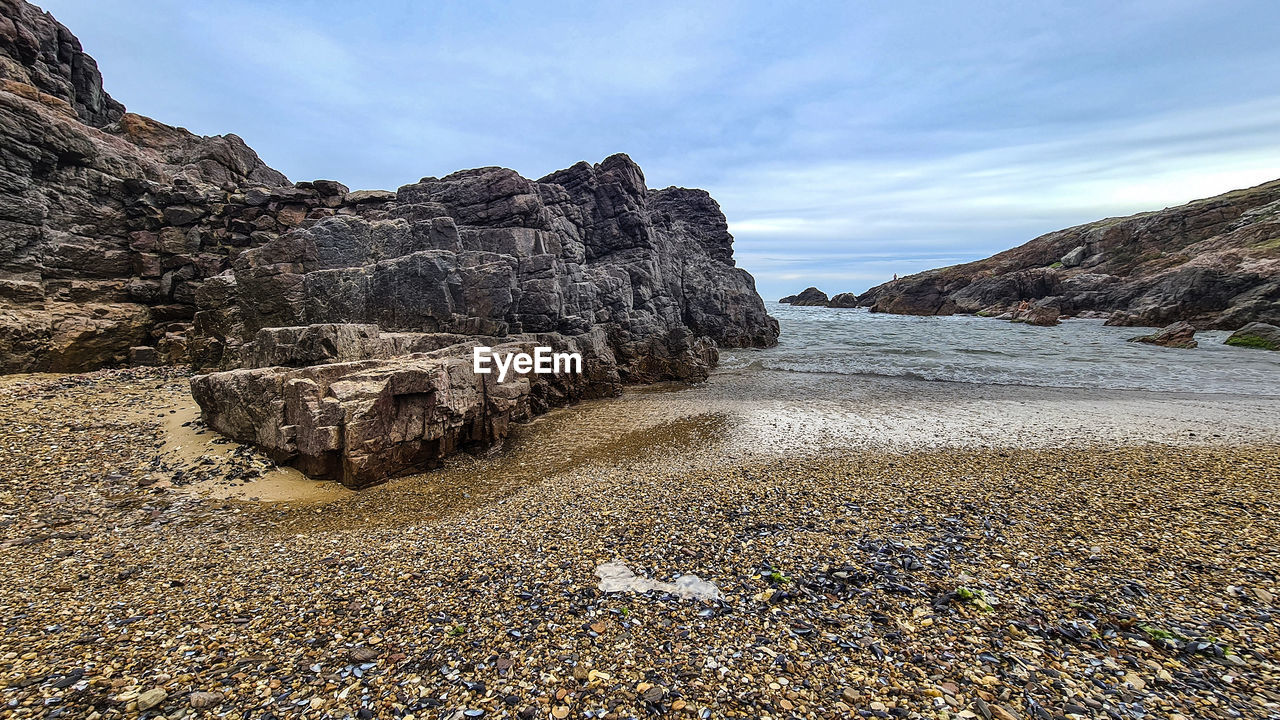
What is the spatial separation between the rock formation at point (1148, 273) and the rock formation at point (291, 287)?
6407cm

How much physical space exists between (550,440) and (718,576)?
34.1 feet

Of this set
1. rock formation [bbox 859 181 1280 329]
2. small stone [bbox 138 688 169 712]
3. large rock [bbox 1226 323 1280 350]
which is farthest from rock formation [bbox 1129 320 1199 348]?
small stone [bbox 138 688 169 712]

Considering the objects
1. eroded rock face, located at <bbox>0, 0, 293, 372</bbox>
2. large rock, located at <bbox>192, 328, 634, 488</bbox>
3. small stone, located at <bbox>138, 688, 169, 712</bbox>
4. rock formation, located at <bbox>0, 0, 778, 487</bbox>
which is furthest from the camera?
eroded rock face, located at <bbox>0, 0, 293, 372</bbox>

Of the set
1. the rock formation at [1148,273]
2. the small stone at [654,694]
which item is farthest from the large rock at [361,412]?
the rock formation at [1148,273]

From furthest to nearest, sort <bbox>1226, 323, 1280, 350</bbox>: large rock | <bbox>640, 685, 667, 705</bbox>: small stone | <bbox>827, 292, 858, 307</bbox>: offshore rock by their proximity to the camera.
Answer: <bbox>827, 292, 858, 307</bbox>: offshore rock → <bbox>1226, 323, 1280, 350</bbox>: large rock → <bbox>640, 685, 667, 705</bbox>: small stone

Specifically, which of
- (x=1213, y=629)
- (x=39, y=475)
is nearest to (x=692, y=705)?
(x=1213, y=629)

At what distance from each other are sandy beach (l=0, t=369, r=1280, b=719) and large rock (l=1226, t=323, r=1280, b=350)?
38.9m

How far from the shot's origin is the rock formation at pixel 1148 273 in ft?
169

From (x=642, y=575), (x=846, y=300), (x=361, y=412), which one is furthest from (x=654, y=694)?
(x=846, y=300)

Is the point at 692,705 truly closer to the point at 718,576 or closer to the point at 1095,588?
the point at 718,576

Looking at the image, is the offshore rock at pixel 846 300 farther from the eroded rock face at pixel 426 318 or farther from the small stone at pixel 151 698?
the small stone at pixel 151 698

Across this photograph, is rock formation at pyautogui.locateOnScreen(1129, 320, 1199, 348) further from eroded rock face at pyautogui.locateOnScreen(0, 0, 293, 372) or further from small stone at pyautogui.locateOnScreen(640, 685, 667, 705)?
eroded rock face at pyautogui.locateOnScreen(0, 0, 293, 372)

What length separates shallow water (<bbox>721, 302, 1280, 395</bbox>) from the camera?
84.8 ft

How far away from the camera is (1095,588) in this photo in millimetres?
6738
